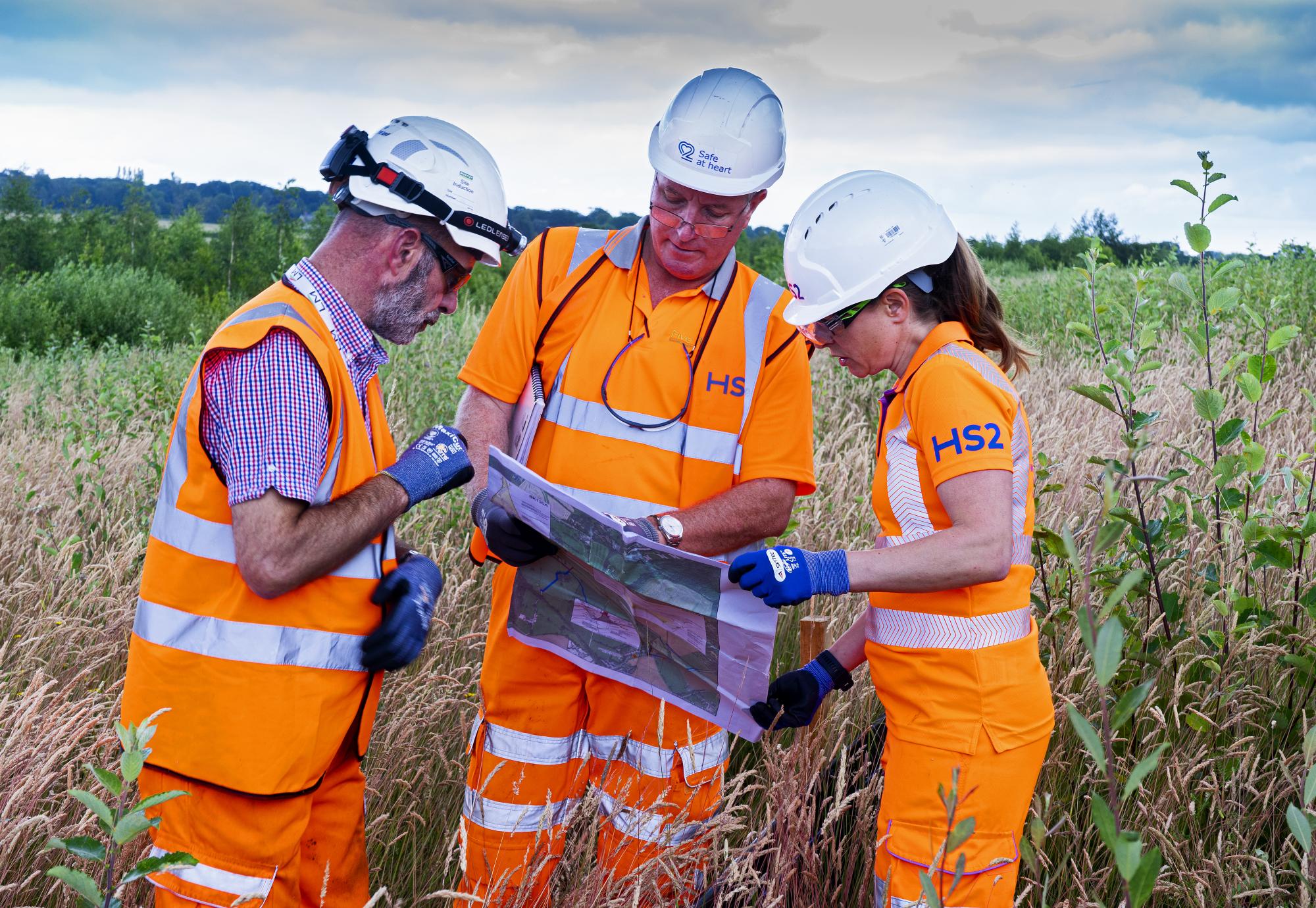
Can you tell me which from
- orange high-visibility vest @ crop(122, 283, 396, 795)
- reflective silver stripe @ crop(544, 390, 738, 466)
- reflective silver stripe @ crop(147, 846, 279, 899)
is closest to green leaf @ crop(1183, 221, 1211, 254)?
reflective silver stripe @ crop(544, 390, 738, 466)

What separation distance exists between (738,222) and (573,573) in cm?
117

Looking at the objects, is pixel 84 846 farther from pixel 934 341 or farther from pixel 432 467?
pixel 934 341

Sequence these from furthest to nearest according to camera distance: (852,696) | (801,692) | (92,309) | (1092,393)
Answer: (92,309), (852,696), (1092,393), (801,692)

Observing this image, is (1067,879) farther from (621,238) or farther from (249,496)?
(249,496)

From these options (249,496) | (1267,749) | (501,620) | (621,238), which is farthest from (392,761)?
(1267,749)

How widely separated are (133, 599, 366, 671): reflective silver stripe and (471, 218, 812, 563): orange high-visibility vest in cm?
96

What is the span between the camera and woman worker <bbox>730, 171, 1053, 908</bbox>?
2.09 meters

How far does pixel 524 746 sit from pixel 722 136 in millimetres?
1922

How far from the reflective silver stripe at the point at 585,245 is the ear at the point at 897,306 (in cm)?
99

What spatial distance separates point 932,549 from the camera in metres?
2.07

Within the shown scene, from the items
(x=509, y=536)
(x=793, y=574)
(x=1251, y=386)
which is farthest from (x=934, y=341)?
(x=1251, y=386)

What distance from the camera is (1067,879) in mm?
3023

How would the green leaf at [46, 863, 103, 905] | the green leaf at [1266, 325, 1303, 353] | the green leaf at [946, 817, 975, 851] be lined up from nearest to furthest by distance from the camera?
the green leaf at [946, 817, 975, 851], the green leaf at [46, 863, 103, 905], the green leaf at [1266, 325, 1303, 353]

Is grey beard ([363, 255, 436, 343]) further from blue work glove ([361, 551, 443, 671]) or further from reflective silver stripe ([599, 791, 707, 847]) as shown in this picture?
reflective silver stripe ([599, 791, 707, 847])
